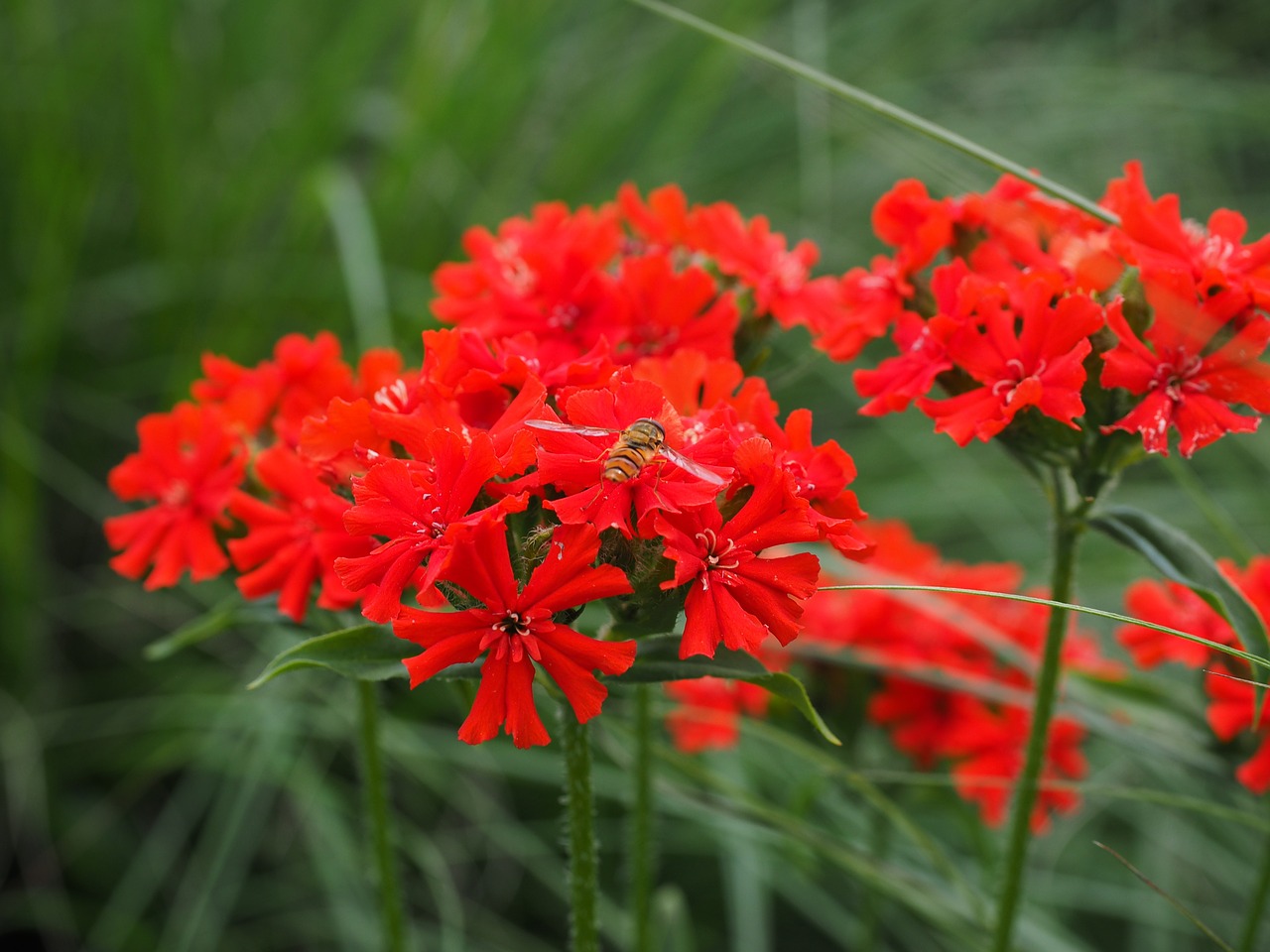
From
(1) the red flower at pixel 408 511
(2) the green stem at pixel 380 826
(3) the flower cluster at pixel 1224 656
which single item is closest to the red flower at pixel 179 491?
(2) the green stem at pixel 380 826

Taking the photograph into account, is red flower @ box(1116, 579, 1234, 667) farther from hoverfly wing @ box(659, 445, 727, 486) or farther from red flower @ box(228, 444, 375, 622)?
red flower @ box(228, 444, 375, 622)

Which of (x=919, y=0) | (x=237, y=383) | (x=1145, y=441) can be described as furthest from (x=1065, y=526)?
(x=919, y=0)

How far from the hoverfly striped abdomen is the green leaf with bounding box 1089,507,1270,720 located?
1.19 feet

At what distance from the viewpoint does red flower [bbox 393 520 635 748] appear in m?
0.63

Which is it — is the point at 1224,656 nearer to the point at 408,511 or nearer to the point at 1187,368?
the point at 1187,368

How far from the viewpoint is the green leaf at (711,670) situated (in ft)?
2.29

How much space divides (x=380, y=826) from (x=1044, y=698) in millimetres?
526

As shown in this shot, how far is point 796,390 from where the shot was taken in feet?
7.31

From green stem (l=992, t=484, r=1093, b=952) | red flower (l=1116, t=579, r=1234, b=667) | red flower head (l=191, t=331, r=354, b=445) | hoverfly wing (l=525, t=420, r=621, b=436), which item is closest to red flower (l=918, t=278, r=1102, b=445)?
green stem (l=992, t=484, r=1093, b=952)

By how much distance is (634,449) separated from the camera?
0.64m

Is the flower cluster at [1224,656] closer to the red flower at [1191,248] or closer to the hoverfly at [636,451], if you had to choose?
the red flower at [1191,248]

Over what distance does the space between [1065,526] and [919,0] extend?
6.89 feet

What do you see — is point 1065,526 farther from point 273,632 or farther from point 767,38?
point 767,38

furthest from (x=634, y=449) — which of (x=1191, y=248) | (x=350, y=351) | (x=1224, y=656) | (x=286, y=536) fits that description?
(x=350, y=351)
